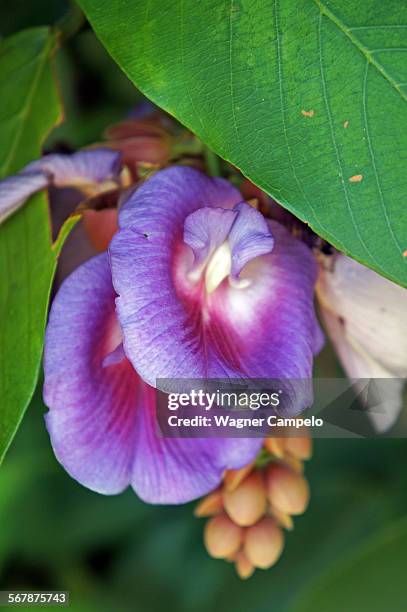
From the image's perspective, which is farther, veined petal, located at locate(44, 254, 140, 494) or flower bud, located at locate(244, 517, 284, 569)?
flower bud, located at locate(244, 517, 284, 569)

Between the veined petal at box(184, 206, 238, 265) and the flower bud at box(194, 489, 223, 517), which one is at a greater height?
the veined petal at box(184, 206, 238, 265)

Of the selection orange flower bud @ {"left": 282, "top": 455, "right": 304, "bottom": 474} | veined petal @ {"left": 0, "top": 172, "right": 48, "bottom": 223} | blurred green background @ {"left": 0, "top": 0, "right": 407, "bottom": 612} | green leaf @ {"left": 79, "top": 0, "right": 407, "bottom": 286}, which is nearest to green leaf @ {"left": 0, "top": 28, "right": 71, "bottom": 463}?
veined petal @ {"left": 0, "top": 172, "right": 48, "bottom": 223}

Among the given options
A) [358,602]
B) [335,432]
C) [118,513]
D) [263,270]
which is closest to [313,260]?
[263,270]

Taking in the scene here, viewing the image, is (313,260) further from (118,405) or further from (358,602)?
(358,602)

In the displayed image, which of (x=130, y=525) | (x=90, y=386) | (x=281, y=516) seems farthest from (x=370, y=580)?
(x=90, y=386)

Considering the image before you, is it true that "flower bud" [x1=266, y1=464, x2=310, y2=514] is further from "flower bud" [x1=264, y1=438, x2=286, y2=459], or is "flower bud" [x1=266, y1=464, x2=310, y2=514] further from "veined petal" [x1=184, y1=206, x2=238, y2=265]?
"veined petal" [x1=184, y1=206, x2=238, y2=265]

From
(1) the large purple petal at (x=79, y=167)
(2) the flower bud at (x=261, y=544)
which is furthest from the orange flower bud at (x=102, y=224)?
(2) the flower bud at (x=261, y=544)
